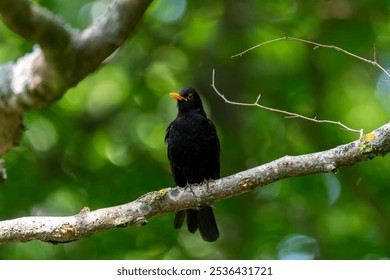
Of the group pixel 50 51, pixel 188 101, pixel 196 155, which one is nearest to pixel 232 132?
pixel 188 101

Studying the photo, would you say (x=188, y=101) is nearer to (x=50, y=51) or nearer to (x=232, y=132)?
(x=232, y=132)

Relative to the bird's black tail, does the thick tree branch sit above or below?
below

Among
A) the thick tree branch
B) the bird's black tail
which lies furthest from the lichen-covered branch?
the bird's black tail

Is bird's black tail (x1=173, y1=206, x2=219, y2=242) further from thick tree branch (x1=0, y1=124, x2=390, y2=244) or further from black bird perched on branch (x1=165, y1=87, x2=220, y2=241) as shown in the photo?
thick tree branch (x1=0, y1=124, x2=390, y2=244)

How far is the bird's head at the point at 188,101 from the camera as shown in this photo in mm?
5859

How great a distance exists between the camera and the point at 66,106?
7559 mm

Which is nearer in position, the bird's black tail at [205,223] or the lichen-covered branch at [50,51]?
the lichen-covered branch at [50,51]

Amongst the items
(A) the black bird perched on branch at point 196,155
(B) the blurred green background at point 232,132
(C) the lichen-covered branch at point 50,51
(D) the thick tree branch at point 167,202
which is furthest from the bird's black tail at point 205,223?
(C) the lichen-covered branch at point 50,51

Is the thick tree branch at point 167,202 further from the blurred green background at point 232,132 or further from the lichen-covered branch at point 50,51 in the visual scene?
the blurred green background at point 232,132

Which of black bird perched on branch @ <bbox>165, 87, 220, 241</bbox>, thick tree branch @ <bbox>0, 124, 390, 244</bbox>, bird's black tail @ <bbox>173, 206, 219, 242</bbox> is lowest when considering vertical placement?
thick tree branch @ <bbox>0, 124, 390, 244</bbox>

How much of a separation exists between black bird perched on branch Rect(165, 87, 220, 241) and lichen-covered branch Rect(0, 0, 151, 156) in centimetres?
164

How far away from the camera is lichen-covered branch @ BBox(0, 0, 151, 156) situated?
12.4 ft

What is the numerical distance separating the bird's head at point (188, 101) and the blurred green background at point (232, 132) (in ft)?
4.25

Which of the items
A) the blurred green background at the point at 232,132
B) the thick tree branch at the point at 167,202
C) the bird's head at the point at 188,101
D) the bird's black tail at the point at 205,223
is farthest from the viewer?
the blurred green background at the point at 232,132
